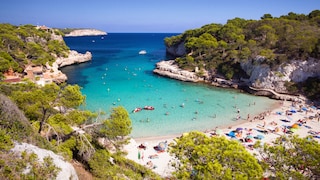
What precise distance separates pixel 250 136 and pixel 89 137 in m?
15.6

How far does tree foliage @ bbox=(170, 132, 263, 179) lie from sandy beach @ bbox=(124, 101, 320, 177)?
6981 mm

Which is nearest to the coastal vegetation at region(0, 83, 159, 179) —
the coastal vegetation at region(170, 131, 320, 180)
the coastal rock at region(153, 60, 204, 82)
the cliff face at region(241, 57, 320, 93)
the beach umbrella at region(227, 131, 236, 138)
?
the coastal vegetation at region(170, 131, 320, 180)

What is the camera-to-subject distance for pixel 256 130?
24.4 metres

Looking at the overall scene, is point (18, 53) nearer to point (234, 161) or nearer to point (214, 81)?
point (214, 81)

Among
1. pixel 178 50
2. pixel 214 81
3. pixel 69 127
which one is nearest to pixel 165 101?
pixel 214 81

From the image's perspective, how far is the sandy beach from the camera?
19.0 m

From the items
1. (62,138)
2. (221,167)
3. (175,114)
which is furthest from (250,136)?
(62,138)

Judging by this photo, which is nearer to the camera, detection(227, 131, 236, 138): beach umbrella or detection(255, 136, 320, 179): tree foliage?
detection(255, 136, 320, 179): tree foliage

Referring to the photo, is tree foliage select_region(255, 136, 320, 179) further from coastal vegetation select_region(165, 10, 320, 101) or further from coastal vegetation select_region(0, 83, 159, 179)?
coastal vegetation select_region(165, 10, 320, 101)

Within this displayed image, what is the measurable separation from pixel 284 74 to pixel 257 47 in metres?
8.58

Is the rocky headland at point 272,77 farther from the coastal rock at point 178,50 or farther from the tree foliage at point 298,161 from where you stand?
the coastal rock at point 178,50

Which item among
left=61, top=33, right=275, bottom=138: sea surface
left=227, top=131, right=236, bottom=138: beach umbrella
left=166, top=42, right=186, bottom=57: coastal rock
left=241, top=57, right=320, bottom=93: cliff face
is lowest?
left=227, top=131, right=236, bottom=138: beach umbrella

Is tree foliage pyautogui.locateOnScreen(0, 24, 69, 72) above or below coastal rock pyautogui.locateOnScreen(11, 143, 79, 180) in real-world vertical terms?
above

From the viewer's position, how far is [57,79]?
133 ft
